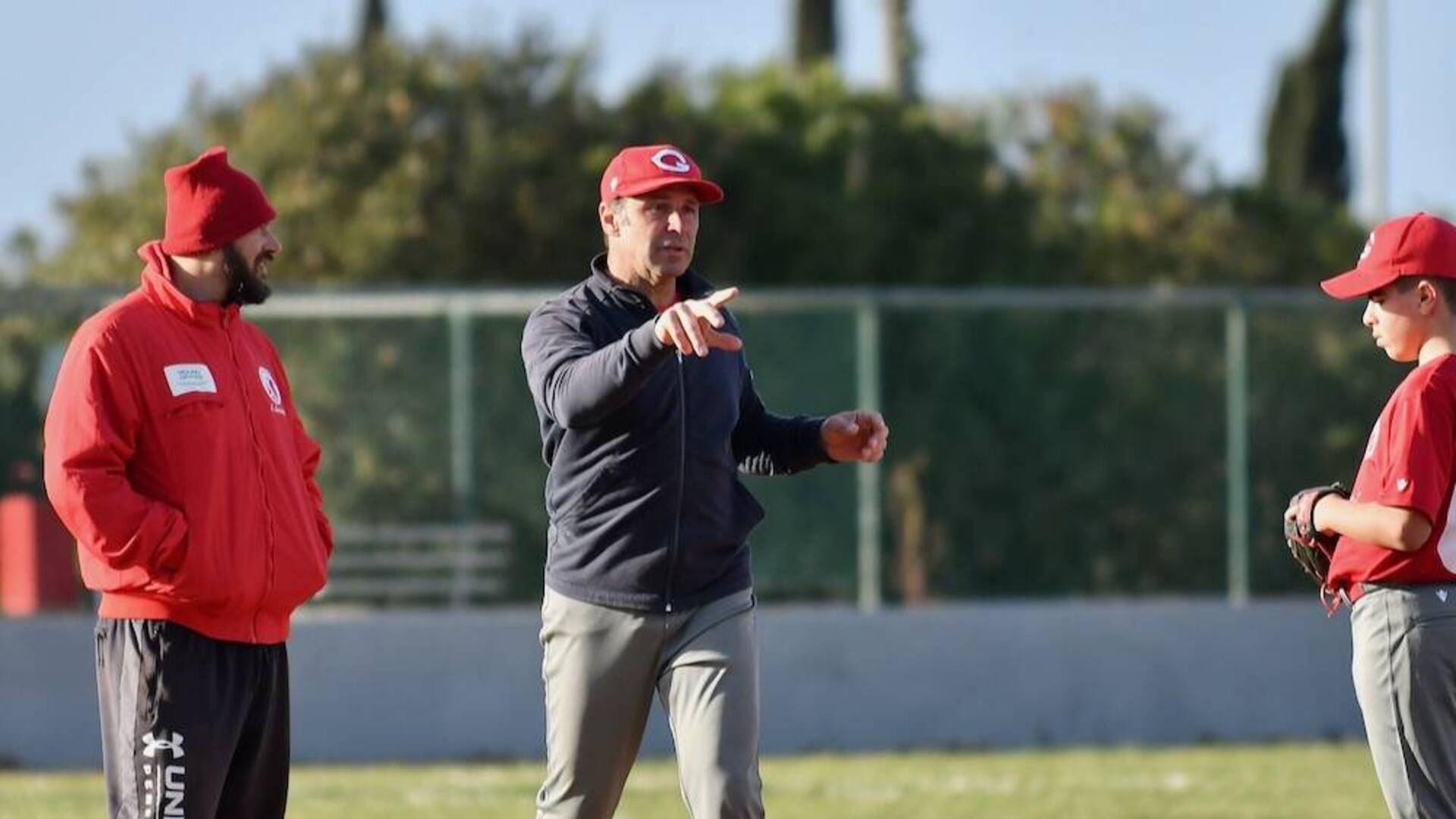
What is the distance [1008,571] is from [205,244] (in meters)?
9.01

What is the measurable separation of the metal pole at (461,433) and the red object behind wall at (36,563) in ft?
6.84

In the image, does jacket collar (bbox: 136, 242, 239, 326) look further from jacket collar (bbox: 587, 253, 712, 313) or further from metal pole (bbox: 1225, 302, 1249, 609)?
metal pole (bbox: 1225, 302, 1249, 609)

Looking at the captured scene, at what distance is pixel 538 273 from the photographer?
21000mm

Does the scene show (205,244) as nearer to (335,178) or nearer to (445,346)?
(445,346)

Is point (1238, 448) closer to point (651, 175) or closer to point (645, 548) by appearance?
point (645, 548)

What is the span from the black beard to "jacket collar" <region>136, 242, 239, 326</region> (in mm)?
44

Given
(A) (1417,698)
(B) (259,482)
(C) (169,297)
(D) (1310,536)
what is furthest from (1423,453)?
(C) (169,297)

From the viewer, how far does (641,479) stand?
6.84m

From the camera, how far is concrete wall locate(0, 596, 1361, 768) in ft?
46.3

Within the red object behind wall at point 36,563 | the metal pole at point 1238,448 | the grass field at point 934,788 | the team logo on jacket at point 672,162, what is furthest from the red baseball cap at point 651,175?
the metal pole at point 1238,448

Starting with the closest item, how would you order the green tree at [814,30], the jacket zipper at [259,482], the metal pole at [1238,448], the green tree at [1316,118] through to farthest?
the jacket zipper at [259,482] → the metal pole at [1238,448] → the green tree at [814,30] → the green tree at [1316,118]

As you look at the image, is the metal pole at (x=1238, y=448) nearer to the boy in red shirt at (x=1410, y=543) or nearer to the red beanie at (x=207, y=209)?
the boy in red shirt at (x=1410, y=543)

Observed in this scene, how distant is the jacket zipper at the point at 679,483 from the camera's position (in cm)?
685

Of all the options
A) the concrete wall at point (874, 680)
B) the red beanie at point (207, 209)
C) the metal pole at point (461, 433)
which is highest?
the red beanie at point (207, 209)
